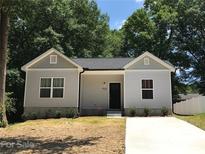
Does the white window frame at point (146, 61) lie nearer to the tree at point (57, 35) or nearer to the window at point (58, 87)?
the window at point (58, 87)

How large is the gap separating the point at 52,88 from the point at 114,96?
17.2 ft

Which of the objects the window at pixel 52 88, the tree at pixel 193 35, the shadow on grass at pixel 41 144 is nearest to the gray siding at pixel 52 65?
the window at pixel 52 88

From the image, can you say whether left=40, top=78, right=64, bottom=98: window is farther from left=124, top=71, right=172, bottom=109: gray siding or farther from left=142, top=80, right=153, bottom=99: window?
left=142, top=80, right=153, bottom=99: window

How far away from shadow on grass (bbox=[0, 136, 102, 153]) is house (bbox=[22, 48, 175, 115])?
11021 millimetres

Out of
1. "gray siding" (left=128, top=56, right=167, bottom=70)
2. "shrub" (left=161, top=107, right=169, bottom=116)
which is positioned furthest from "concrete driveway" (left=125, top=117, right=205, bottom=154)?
"gray siding" (left=128, top=56, right=167, bottom=70)

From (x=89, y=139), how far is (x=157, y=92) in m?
12.3

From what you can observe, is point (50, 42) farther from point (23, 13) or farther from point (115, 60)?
point (23, 13)

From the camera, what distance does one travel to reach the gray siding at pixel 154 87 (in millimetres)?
24266

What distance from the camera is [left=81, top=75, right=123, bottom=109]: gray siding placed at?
26453mm

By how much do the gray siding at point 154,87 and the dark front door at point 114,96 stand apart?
2323mm

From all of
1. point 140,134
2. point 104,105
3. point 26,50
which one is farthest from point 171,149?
point 26,50

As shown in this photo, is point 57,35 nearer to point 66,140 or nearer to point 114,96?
point 114,96

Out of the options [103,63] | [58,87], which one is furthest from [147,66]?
[58,87]

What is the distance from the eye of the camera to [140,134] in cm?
1422
